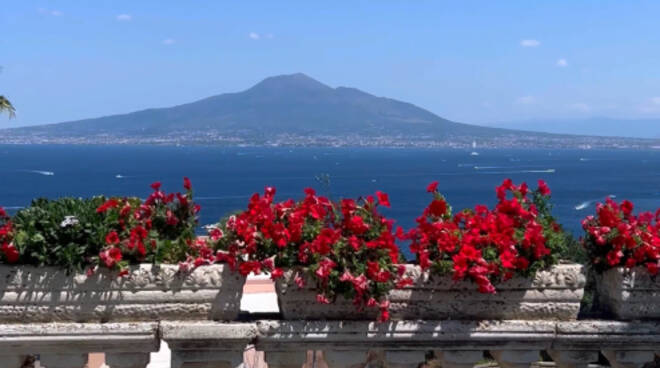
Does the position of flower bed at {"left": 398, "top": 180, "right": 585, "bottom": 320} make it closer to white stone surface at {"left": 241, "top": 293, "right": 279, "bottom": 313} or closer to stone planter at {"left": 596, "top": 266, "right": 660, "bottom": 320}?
stone planter at {"left": 596, "top": 266, "right": 660, "bottom": 320}

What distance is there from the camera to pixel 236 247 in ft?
13.9

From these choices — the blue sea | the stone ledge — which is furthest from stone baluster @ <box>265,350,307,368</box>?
the blue sea

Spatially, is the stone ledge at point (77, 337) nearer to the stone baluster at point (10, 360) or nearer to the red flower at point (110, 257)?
the stone baluster at point (10, 360)

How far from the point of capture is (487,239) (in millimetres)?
4301

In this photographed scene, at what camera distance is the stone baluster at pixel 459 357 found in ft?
14.0

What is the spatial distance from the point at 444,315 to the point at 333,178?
483 ft

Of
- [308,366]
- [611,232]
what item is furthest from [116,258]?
[308,366]

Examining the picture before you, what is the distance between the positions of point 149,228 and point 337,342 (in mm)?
1148

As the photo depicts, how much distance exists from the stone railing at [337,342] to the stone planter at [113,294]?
64mm

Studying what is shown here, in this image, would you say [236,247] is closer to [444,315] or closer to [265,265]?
[265,265]

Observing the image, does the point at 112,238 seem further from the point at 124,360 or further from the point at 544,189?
the point at 544,189

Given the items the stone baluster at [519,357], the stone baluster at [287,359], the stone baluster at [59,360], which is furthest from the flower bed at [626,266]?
the stone baluster at [59,360]

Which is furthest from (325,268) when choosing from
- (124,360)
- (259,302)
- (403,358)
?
(259,302)

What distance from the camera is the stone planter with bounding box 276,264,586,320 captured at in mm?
4215
